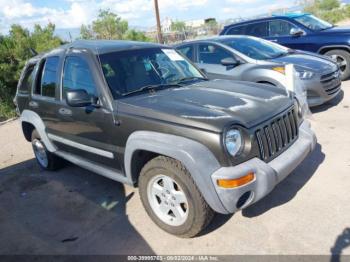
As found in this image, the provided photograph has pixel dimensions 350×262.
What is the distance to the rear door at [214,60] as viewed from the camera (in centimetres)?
680

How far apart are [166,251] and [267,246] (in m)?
0.90

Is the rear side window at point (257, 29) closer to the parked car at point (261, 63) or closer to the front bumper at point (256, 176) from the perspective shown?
the parked car at point (261, 63)

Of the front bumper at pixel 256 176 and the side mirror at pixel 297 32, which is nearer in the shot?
the front bumper at pixel 256 176

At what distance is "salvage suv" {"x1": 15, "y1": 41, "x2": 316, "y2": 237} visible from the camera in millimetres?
2883

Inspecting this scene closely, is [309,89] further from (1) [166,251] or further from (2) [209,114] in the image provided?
(1) [166,251]

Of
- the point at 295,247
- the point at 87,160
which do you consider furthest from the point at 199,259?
the point at 87,160

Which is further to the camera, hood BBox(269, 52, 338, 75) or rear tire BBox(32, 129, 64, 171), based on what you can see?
hood BBox(269, 52, 338, 75)

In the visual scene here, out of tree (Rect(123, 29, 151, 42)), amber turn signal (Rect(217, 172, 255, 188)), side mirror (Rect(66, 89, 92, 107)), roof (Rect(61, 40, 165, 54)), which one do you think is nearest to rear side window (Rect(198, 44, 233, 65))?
roof (Rect(61, 40, 165, 54))

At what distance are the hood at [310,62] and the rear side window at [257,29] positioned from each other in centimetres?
279

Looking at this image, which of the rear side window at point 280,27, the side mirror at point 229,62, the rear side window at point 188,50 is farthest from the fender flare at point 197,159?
the rear side window at point 280,27

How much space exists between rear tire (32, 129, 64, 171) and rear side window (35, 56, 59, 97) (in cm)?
80

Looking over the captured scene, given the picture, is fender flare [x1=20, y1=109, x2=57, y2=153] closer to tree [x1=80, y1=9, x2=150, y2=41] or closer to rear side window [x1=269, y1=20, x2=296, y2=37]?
rear side window [x1=269, y1=20, x2=296, y2=37]

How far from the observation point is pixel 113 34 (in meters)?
16.8

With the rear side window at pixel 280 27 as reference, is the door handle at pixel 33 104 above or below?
below
